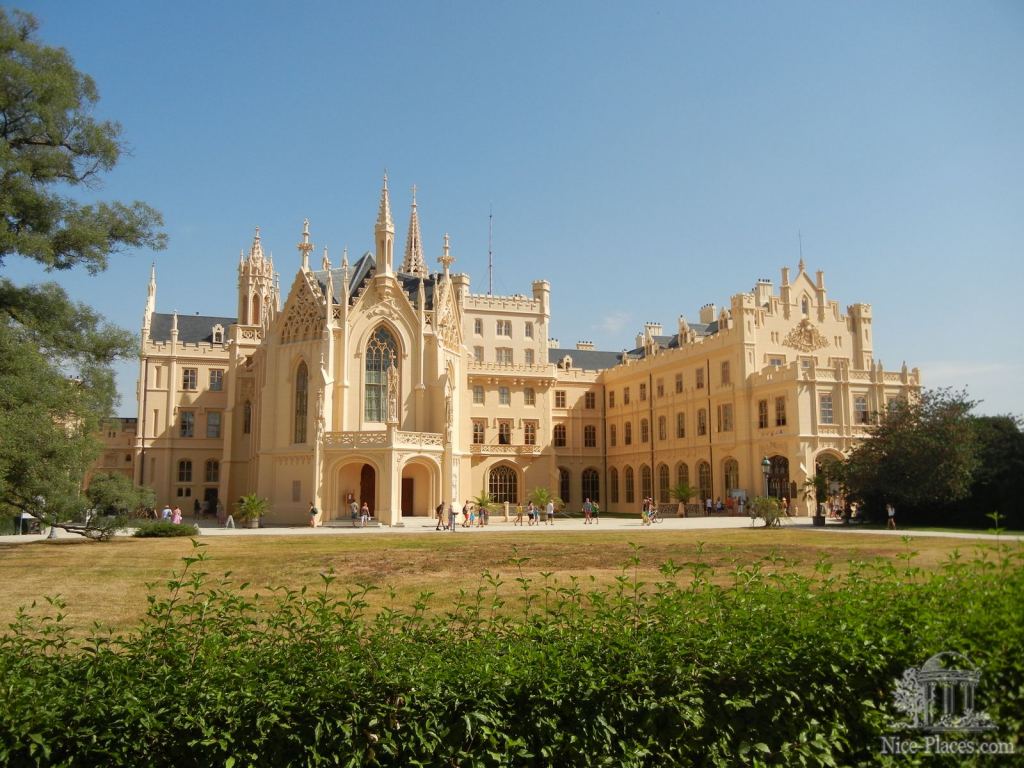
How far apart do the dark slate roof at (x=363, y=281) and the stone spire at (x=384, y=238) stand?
1.16 m

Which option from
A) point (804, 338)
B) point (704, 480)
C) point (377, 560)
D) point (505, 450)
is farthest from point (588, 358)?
point (377, 560)

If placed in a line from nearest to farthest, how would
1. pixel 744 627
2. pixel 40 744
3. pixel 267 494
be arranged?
pixel 40 744
pixel 744 627
pixel 267 494

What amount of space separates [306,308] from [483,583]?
37659 millimetres

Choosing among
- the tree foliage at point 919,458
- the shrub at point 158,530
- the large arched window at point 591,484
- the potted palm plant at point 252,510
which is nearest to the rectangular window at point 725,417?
the tree foliage at point 919,458

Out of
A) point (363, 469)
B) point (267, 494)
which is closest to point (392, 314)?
point (363, 469)

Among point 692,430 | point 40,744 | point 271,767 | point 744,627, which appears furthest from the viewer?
point 692,430

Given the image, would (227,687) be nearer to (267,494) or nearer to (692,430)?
(267,494)

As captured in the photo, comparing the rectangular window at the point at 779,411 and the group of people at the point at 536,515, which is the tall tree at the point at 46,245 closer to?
the group of people at the point at 536,515

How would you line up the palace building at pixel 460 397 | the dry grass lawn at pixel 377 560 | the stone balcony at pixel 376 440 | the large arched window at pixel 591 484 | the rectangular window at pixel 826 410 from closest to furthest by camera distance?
the dry grass lawn at pixel 377 560
the stone balcony at pixel 376 440
the palace building at pixel 460 397
the rectangular window at pixel 826 410
the large arched window at pixel 591 484

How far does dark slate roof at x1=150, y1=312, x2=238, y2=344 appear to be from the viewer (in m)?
68.1

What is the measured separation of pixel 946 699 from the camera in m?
5.76

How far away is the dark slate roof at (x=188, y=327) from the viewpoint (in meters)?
68.1

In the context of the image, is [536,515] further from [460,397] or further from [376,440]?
[376,440]

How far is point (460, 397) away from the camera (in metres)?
55.3
